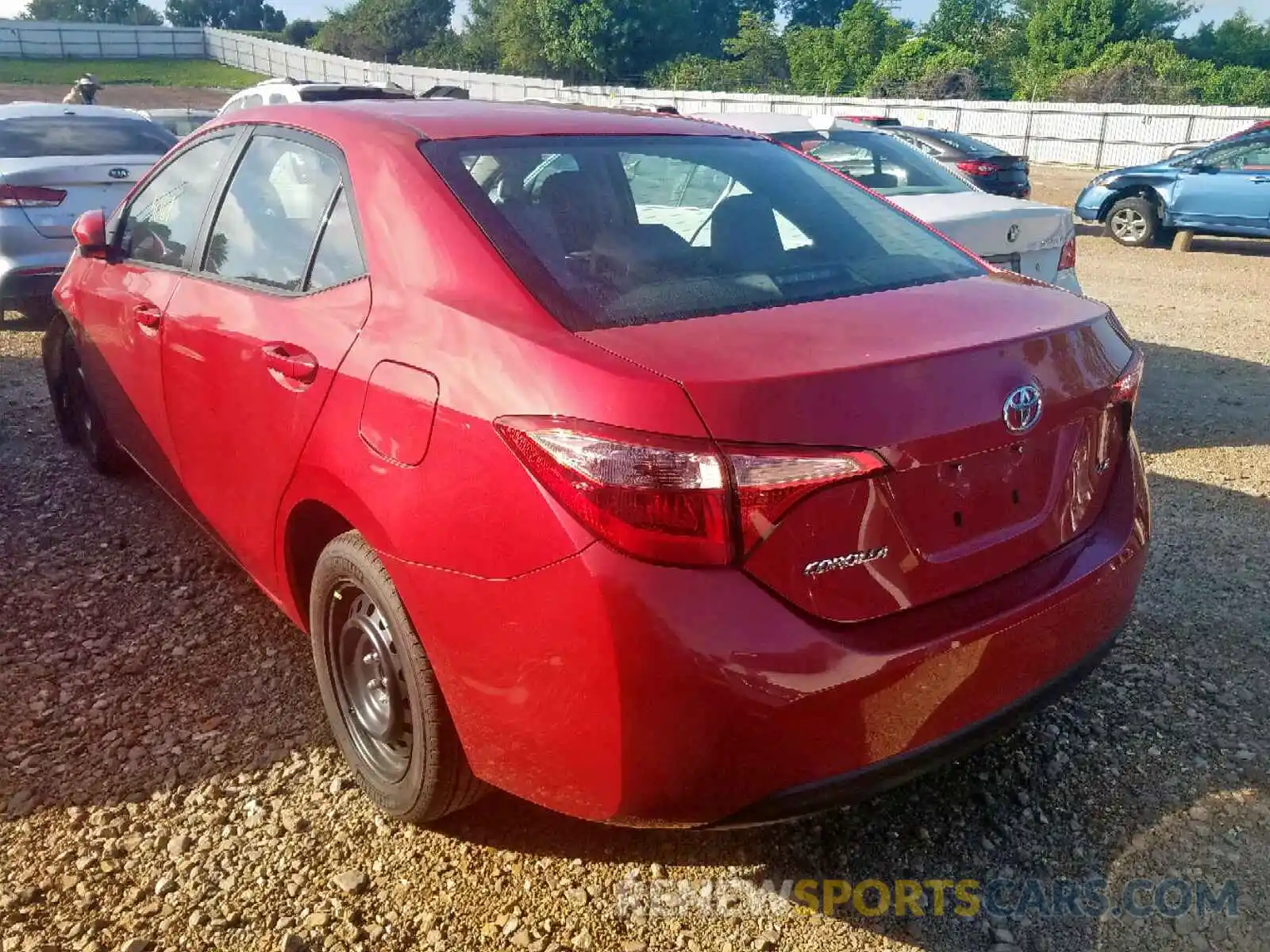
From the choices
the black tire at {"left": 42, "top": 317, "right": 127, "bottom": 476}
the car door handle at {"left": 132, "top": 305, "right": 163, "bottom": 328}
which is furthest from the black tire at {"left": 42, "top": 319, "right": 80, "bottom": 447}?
the car door handle at {"left": 132, "top": 305, "right": 163, "bottom": 328}

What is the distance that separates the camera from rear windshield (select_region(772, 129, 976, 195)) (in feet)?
23.5

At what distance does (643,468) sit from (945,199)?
5231 mm

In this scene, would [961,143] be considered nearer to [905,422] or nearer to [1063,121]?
[905,422]

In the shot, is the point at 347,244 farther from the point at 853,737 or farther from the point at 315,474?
the point at 853,737

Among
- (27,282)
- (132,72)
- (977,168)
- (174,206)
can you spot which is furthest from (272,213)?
(132,72)

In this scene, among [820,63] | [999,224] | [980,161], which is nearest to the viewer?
[999,224]

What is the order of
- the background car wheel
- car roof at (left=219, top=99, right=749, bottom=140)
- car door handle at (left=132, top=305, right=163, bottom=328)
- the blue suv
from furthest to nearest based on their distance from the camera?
the background car wheel < the blue suv < car door handle at (left=132, top=305, right=163, bottom=328) < car roof at (left=219, top=99, right=749, bottom=140)

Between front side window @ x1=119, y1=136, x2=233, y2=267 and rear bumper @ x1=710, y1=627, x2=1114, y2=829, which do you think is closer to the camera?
rear bumper @ x1=710, y1=627, x2=1114, y2=829

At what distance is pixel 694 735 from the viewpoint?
1.90 meters

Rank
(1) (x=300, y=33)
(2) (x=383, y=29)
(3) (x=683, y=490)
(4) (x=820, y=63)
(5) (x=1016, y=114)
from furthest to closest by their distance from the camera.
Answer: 1. (1) (x=300, y=33)
2. (2) (x=383, y=29)
3. (4) (x=820, y=63)
4. (5) (x=1016, y=114)
5. (3) (x=683, y=490)

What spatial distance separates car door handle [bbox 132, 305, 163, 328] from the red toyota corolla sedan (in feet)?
1.49

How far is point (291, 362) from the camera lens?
8.37 ft

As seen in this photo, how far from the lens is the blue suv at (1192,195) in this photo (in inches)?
522

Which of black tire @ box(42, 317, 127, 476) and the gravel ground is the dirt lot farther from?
the gravel ground
